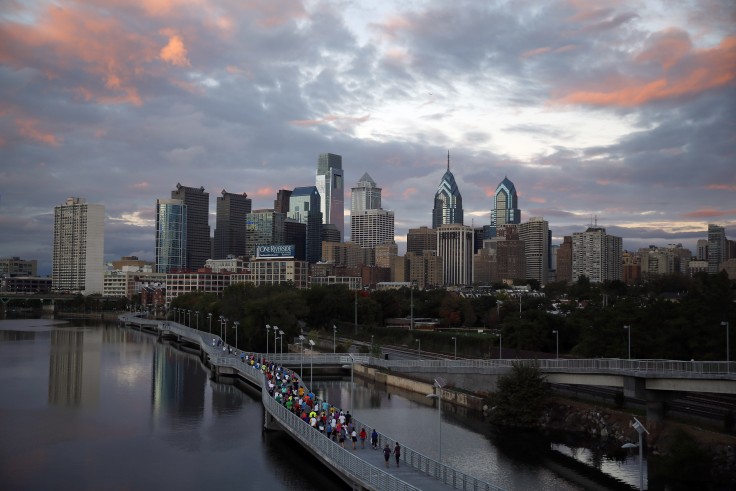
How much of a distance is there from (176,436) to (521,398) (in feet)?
82.9

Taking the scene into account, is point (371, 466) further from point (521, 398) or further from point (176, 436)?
point (521, 398)

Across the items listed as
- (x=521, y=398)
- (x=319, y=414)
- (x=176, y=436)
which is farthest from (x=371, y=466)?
(x=521, y=398)

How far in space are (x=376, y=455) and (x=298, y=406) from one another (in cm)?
1199

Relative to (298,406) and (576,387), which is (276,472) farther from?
(576,387)

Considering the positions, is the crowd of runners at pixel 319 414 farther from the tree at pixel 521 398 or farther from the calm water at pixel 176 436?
the tree at pixel 521 398

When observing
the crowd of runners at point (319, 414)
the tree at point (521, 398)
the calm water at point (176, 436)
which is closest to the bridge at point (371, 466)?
the crowd of runners at point (319, 414)

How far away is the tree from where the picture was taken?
2114 inches

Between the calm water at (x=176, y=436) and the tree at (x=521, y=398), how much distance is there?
230cm

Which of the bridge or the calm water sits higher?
the bridge

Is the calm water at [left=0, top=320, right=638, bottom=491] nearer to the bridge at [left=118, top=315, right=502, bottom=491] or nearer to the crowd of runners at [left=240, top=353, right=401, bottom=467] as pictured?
the bridge at [left=118, top=315, right=502, bottom=491]

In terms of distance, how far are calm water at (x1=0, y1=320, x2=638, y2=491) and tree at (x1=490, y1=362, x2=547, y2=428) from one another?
230 centimetres

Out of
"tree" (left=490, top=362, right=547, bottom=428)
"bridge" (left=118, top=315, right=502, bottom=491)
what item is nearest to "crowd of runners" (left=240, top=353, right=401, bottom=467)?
"bridge" (left=118, top=315, right=502, bottom=491)

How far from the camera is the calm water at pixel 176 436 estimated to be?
1544 inches

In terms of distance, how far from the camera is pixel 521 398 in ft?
178
